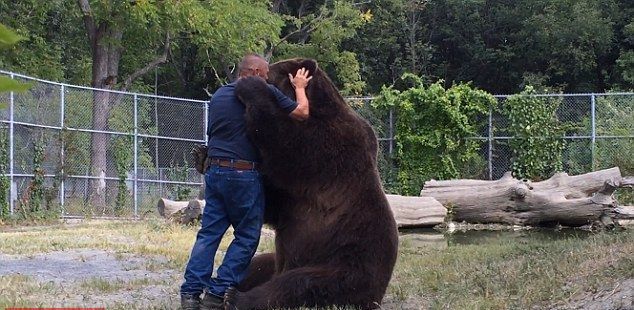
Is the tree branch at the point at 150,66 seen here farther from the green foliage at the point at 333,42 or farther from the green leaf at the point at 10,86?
the green leaf at the point at 10,86

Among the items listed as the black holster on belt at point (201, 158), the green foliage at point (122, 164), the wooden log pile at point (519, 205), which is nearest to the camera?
the black holster on belt at point (201, 158)

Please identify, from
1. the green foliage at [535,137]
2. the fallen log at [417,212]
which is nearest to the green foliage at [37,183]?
the fallen log at [417,212]

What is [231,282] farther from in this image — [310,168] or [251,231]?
[310,168]

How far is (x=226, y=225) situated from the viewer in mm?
5391

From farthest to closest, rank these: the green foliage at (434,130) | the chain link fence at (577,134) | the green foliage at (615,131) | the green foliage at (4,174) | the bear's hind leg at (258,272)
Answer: the green foliage at (434,130) → the chain link fence at (577,134) → the green foliage at (615,131) → the green foliage at (4,174) → the bear's hind leg at (258,272)

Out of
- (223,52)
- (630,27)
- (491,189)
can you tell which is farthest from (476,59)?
(491,189)

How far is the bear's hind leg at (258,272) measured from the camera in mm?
5688

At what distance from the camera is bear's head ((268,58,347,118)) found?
5.12 meters

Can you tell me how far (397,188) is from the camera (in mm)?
22625

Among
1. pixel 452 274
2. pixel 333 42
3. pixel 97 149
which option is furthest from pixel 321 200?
pixel 333 42

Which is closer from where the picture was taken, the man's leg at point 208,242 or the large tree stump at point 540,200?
the man's leg at point 208,242

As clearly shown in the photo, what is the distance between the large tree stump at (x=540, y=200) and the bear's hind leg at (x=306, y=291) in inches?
394

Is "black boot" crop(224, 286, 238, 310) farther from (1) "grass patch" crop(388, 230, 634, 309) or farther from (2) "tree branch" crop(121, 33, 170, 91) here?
(2) "tree branch" crop(121, 33, 170, 91)

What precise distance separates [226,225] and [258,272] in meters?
0.54
